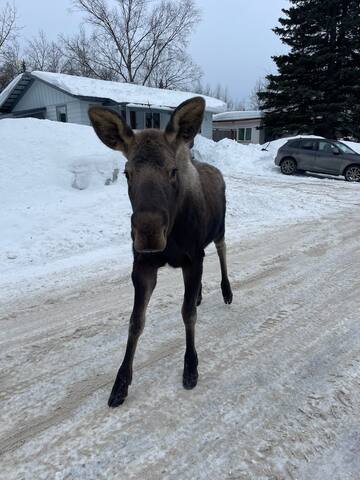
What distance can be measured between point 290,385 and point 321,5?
116 ft

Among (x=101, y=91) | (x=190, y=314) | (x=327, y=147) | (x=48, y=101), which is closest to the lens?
(x=190, y=314)

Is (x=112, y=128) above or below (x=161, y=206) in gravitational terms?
above

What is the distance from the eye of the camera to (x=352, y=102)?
29859 millimetres

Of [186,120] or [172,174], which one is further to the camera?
[186,120]

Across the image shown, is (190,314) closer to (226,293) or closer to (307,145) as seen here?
(226,293)

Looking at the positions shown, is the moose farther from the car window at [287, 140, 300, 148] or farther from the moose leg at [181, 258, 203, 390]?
the car window at [287, 140, 300, 148]

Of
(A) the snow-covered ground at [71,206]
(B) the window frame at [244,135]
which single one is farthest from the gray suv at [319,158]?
(B) the window frame at [244,135]

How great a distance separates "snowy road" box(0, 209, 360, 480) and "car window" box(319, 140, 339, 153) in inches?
537

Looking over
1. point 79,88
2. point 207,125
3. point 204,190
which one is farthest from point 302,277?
point 207,125

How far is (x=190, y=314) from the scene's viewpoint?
9.80ft

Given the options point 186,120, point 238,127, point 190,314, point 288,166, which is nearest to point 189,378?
point 190,314

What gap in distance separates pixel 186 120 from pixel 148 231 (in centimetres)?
105

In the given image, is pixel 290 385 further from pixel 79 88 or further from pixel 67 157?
pixel 79 88

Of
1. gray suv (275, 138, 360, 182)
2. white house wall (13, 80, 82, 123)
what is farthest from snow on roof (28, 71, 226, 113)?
gray suv (275, 138, 360, 182)
